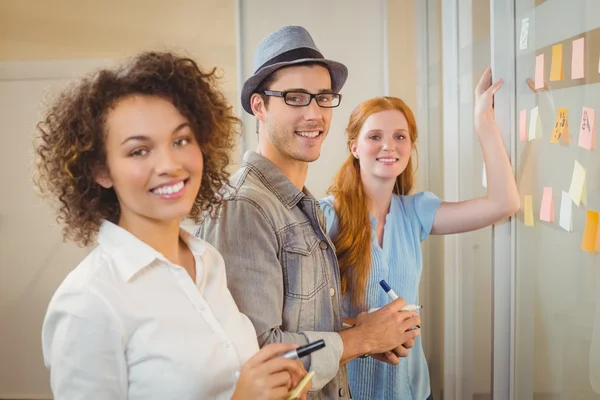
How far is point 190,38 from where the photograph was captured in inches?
133

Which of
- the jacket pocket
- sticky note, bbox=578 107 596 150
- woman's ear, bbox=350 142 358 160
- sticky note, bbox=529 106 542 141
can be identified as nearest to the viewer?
sticky note, bbox=578 107 596 150

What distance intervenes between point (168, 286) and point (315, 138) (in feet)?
1.96

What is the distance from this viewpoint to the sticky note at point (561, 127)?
1240 millimetres

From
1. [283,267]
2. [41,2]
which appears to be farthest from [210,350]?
[41,2]

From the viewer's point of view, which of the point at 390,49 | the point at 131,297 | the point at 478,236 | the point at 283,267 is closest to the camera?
the point at 131,297

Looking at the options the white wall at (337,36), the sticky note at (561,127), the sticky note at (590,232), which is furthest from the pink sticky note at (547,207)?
the white wall at (337,36)

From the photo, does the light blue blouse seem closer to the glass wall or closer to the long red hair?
the long red hair

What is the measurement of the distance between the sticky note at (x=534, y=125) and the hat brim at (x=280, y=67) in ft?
1.59

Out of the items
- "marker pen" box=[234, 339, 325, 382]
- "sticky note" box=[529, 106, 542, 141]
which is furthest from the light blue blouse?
"marker pen" box=[234, 339, 325, 382]

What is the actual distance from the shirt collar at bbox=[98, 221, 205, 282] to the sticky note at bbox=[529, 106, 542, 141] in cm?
101

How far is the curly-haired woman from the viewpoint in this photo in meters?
0.75

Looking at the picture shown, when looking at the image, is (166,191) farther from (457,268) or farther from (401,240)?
(457,268)

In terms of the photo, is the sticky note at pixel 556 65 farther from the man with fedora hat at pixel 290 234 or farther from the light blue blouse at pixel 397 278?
the light blue blouse at pixel 397 278

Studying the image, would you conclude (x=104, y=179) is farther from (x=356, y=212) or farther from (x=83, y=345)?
(x=356, y=212)
